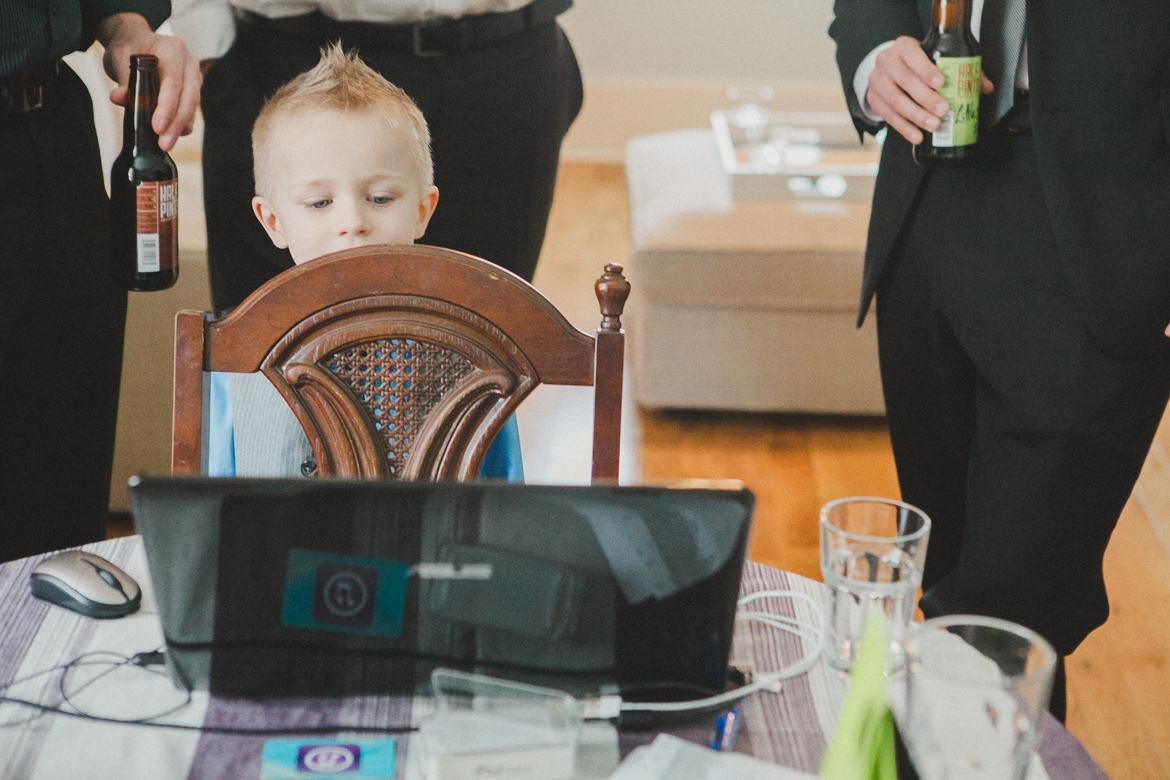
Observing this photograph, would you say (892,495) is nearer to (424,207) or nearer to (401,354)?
(424,207)

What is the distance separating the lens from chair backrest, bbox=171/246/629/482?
3.27ft

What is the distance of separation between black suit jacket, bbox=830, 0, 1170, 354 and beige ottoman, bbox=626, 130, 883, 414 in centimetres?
130

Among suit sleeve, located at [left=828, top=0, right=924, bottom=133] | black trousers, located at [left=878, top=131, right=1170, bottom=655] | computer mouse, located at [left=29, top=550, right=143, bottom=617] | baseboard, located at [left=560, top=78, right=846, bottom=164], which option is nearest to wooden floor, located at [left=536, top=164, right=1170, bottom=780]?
black trousers, located at [left=878, top=131, right=1170, bottom=655]

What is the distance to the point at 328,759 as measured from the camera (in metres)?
0.69

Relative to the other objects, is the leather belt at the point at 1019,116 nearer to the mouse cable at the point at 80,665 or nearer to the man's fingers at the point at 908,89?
the man's fingers at the point at 908,89

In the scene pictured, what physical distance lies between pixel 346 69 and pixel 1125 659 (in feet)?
5.00

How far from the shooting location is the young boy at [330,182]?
1.16 meters

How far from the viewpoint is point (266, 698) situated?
740 millimetres

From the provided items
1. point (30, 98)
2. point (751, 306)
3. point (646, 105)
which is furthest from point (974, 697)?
point (646, 105)

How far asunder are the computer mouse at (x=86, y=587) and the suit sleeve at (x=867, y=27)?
1.00 metres

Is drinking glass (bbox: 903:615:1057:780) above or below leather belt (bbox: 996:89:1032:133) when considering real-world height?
below

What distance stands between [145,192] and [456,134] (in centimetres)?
54

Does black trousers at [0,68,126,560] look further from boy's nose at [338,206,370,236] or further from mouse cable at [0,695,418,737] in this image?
mouse cable at [0,695,418,737]

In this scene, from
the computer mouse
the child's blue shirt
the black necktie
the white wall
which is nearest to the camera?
the computer mouse
